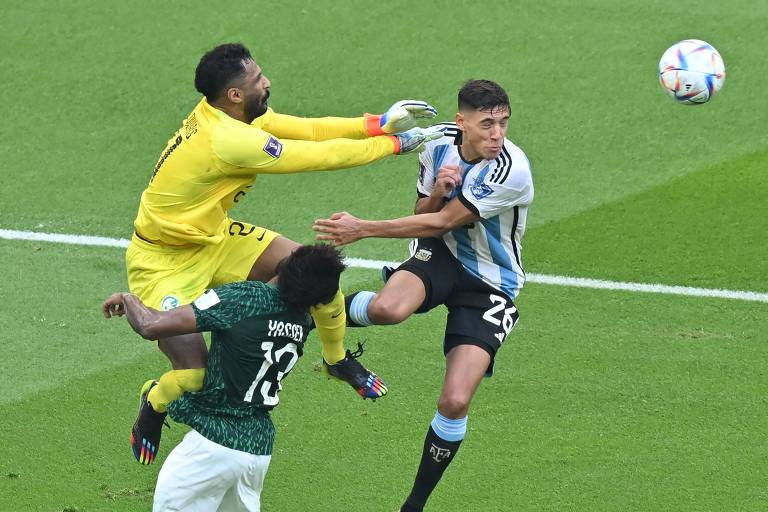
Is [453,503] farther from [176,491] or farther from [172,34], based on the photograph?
[172,34]

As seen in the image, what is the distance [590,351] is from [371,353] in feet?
4.93

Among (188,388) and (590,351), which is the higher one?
(188,388)

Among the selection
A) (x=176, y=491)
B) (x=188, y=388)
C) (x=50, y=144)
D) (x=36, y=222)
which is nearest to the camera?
(x=176, y=491)

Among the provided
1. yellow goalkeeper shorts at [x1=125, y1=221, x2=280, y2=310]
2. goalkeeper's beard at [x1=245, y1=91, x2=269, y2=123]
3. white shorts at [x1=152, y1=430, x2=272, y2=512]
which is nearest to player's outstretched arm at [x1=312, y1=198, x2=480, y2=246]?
yellow goalkeeper shorts at [x1=125, y1=221, x2=280, y2=310]

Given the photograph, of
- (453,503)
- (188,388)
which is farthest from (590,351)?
(188,388)

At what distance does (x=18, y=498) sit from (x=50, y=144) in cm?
538

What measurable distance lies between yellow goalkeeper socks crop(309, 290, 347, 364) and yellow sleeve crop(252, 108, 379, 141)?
1012 mm

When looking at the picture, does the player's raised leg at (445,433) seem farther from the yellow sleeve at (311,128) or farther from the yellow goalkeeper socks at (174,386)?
the yellow sleeve at (311,128)

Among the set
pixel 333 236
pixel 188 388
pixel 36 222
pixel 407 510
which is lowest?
pixel 36 222

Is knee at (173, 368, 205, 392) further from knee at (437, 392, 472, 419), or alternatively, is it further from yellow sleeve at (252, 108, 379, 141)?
yellow sleeve at (252, 108, 379, 141)

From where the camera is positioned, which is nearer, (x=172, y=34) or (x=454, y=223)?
(x=454, y=223)

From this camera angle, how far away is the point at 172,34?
13664mm

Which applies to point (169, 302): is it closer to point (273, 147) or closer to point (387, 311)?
point (273, 147)

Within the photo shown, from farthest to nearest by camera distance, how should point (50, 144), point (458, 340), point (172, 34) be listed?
point (172, 34)
point (50, 144)
point (458, 340)
